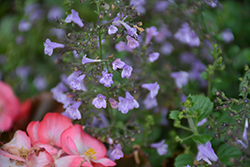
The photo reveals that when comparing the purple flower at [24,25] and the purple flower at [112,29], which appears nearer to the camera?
the purple flower at [112,29]

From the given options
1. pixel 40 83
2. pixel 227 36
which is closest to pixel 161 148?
pixel 227 36

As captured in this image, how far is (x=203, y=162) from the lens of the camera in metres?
0.62

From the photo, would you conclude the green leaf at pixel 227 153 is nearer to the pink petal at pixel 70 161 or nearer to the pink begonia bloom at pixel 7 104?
the pink petal at pixel 70 161

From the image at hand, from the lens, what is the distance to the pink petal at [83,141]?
0.62 m

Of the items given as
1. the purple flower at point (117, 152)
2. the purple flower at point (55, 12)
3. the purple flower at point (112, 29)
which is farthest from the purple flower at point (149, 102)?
the purple flower at point (55, 12)

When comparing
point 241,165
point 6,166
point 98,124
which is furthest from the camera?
point 98,124

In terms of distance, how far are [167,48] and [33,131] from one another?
0.76 m

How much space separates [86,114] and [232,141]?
1.29ft

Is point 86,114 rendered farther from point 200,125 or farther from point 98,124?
point 200,125

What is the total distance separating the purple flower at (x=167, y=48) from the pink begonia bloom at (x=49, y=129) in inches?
27.4

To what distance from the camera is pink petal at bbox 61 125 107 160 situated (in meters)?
0.62

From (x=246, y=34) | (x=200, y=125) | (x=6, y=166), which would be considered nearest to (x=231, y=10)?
Answer: (x=246, y=34)

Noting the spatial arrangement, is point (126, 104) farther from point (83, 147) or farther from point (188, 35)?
point (188, 35)

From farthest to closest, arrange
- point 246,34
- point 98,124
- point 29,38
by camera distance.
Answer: point 29,38
point 246,34
point 98,124
